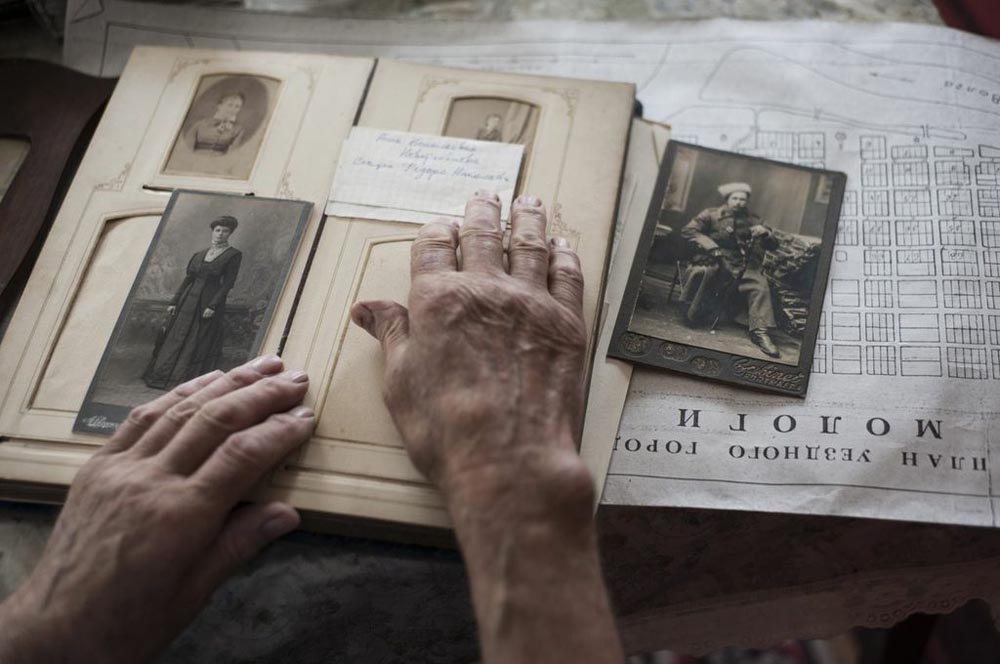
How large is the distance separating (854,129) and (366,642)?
91cm

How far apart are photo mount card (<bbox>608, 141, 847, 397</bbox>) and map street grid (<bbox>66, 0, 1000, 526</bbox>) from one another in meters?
0.02

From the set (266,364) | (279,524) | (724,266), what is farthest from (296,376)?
(724,266)

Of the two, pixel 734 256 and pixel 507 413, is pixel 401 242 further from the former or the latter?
pixel 734 256

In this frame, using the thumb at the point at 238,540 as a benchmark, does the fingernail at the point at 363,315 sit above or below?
above

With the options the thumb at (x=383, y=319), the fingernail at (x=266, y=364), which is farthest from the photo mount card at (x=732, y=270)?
the fingernail at (x=266, y=364)

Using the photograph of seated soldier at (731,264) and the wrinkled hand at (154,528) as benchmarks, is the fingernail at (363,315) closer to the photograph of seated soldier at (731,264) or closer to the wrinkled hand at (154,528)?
the wrinkled hand at (154,528)

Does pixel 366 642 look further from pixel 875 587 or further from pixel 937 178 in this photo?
pixel 937 178

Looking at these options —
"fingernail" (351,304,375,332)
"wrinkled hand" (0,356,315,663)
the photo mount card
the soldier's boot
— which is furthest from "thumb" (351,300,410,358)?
the soldier's boot

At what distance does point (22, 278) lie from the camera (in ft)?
3.10

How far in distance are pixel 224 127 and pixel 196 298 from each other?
267 millimetres

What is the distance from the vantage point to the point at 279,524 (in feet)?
2.38

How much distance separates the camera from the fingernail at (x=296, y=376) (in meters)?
0.80

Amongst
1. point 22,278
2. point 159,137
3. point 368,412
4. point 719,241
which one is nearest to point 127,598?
point 368,412

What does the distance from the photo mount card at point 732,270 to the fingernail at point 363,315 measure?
276 millimetres
